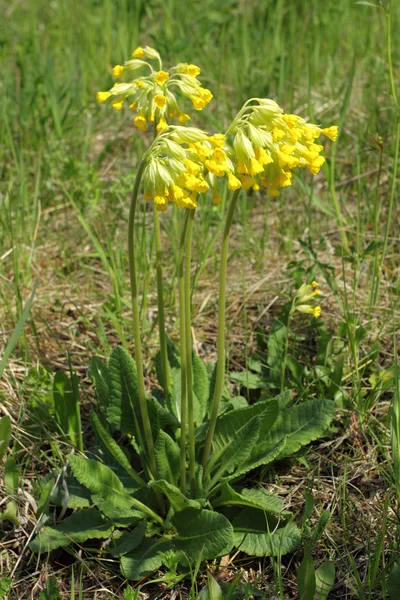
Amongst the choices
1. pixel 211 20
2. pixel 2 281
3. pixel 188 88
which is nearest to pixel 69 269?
pixel 2 281

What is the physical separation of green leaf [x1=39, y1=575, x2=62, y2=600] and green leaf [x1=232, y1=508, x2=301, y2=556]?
0.59 m

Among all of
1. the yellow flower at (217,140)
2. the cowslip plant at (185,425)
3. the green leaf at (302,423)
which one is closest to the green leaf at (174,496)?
the cowslip plant at (185,425)

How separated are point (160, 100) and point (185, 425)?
0.99 meters

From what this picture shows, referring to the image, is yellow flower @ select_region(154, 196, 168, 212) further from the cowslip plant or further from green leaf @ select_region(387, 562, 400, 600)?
green leaf @ select_region(387, 562, 400, 600)

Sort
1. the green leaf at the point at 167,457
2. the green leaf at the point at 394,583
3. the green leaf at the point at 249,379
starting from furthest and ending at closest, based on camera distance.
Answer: the green leaf at the point at 249,379 < the green leaf at the point at 167,457 < the green leaf at the point at 394,583

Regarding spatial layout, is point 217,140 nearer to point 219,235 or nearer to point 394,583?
point 394,583

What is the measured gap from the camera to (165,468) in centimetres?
244

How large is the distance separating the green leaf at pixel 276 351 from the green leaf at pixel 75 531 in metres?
0.86

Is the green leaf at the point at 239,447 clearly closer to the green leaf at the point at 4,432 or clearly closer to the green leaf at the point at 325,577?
the green leaf at the point at 325,577

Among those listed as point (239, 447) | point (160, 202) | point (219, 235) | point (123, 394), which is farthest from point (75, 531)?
point (219, 235)

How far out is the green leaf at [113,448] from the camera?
2.50m

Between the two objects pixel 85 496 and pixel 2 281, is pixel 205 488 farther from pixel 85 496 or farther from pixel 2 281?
pixel 2 281

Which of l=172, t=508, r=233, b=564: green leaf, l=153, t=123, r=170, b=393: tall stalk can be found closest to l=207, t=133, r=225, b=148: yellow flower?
l=153, t=123, r=170, b=393: tall stalk

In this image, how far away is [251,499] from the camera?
2.39 metres
